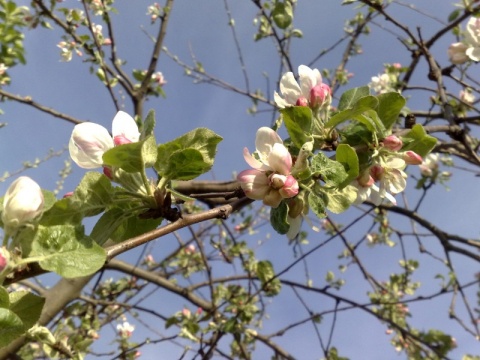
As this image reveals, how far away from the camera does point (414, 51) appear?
2307 millimetres

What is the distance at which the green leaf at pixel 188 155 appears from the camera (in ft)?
2.28

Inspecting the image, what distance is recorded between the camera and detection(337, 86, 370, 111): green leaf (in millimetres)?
930

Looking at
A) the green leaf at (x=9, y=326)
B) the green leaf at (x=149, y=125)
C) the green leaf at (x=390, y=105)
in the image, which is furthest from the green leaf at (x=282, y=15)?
the green leaf at (x=9, y=326)

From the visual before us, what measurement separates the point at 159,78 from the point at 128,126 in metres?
2.89

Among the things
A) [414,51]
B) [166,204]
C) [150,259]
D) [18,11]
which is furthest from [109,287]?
[166,204]

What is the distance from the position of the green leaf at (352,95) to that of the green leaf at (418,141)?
4.9 inches

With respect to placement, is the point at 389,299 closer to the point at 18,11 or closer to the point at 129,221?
the point at 129,221

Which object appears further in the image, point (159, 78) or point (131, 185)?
point (159, 78)

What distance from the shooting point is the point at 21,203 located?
1.88ft

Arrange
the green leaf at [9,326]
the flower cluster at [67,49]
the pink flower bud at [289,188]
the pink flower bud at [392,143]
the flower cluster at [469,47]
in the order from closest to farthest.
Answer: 1. the green leaf at [9,326]
2. the pink flower bud at [289,188]
3. the pink flower bud at [392,143]
4. the flower cluster at [469,47]
5. the flower cluster at [67,49]

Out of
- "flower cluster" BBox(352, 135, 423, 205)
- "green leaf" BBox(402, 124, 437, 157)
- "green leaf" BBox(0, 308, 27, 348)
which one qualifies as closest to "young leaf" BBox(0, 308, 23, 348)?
"green leaf" BBox(0, 308, 27, 348)

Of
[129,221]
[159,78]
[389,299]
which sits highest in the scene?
[159,78]

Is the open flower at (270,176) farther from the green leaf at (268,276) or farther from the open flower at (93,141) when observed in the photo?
the green leaf at (268,276)

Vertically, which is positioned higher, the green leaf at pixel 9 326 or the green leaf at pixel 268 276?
the green leaf at pixel 268 276
